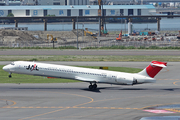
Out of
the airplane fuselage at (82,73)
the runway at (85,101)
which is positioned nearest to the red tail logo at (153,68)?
the airplane fuselage at (82,73)

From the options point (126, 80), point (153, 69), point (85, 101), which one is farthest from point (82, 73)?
point (153, 69)

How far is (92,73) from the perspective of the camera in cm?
4591

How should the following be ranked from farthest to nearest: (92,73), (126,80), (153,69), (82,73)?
(82,73) < (92,73) < (126,80) < (153,69)

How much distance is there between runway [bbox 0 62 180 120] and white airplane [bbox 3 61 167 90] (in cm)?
180

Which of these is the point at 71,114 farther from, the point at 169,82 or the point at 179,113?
the point at 169,82

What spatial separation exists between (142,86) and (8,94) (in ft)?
69.4

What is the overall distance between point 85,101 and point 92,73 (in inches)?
287

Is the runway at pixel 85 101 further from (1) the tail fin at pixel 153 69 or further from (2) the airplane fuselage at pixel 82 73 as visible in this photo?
(1) the tail fin at pixel 153 69

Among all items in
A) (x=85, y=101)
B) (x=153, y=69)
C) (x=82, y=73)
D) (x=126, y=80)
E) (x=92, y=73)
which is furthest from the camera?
(x=82, y=73)

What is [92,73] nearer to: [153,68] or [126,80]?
[126,80]

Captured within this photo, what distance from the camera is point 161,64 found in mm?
42438

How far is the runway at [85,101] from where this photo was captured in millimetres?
33500

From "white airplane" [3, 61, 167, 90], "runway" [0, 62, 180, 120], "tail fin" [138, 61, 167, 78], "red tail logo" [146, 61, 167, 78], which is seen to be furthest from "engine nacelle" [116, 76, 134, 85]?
"red tail logo" [146, 61, 167, 78]

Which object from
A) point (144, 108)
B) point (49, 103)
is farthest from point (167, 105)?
point (49, 103)
